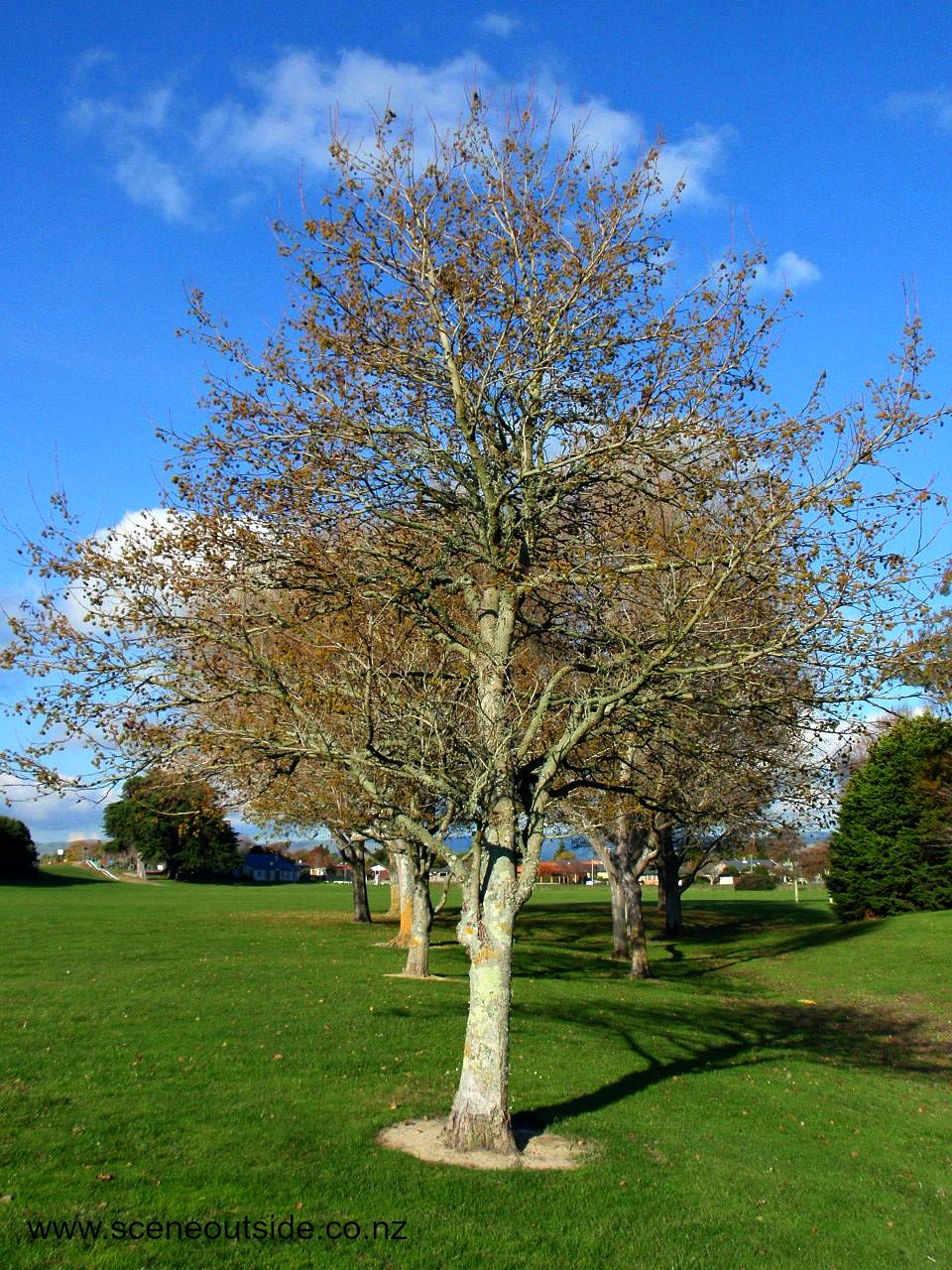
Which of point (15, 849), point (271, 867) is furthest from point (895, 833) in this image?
point (271, 867)

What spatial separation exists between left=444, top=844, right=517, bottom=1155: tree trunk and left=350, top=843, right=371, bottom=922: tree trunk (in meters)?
32.2

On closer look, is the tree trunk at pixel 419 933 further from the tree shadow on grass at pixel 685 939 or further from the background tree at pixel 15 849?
the background tree at pixel 15 849

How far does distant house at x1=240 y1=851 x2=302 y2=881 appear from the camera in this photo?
127 metres

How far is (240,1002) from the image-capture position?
1883 cm

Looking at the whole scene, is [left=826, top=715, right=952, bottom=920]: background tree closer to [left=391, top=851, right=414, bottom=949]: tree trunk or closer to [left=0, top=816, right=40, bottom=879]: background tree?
[left=391, top=851, right=414, bottom=949]: tree trunk

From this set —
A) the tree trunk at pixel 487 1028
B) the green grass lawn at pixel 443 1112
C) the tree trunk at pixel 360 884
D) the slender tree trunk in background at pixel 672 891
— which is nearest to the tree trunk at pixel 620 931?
the slender tree trunk in background at pixel 672 891

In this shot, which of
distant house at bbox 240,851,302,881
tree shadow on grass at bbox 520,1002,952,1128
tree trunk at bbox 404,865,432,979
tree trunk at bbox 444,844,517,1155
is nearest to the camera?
tree trunk at bbox 444,844,517,1155

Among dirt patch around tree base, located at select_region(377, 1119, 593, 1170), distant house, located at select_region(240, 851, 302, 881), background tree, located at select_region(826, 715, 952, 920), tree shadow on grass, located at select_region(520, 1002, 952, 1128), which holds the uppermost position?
background tree, located at select_region(826, 715, 952, 920)

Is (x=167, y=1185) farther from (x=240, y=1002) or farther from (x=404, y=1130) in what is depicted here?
(x=240, y=1002)

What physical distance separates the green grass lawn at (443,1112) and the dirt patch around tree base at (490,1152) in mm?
283

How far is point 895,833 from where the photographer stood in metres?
44.1

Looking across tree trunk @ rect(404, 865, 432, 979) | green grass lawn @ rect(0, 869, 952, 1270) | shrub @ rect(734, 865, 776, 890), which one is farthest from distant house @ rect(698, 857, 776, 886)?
green grass lawn @ rect(0, 869, 952, 1270)

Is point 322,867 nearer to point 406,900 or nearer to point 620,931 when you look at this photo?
point 620,931

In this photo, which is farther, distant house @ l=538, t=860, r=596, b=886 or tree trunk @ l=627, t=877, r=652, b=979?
distant house @ l=538, t=860, r=596, b=886
